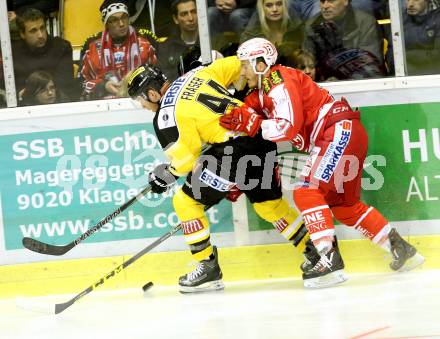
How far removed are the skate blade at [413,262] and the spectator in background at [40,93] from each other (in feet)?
6.90

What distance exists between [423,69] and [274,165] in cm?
96

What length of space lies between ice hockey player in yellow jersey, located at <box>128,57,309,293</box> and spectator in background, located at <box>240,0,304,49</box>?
0.90 feet

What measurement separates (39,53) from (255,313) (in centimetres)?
204

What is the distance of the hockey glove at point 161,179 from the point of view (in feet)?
16.3

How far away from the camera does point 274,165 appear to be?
4934mm

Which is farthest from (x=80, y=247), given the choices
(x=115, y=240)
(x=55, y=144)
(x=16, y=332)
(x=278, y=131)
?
(x=278, y=131)

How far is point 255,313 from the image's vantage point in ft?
14.0

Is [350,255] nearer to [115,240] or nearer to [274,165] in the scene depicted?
[274,165]

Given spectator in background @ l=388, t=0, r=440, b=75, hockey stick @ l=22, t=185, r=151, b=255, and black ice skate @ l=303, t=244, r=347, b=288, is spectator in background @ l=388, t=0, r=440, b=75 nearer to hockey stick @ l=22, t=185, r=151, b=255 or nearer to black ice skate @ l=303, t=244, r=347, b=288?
black ice skate @ l=303, t=244, r=347, b=288

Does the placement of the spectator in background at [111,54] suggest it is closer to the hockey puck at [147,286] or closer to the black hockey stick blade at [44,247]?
the black hockey stick blade at [44,247]

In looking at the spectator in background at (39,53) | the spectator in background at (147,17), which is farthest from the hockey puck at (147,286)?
the spectator in background at (147,17)

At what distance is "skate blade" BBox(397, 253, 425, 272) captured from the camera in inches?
192

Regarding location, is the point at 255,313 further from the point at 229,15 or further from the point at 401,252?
the point at 229,15

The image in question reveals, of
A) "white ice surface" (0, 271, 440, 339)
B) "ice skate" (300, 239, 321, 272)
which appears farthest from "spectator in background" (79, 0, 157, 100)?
"ice skate" (300, 239, 321, 272)
